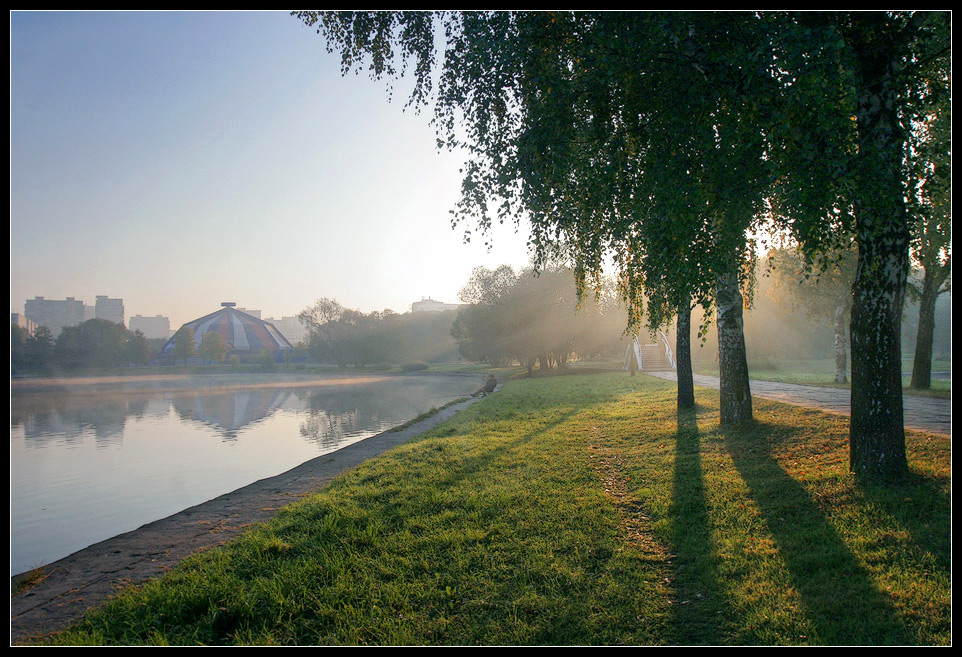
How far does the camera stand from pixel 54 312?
446 cm

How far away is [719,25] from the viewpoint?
4.57 metres

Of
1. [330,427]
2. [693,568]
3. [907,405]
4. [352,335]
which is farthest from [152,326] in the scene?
[352,335]

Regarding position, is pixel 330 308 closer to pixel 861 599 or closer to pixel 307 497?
pixel 307 497

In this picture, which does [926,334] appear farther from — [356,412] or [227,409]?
[227,409]

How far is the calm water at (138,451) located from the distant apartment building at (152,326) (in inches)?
50.9

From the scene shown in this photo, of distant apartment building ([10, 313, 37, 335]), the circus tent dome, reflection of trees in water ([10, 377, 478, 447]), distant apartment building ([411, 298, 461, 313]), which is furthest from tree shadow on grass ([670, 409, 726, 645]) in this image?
distant apartment building ([411, 298, 461, 313])

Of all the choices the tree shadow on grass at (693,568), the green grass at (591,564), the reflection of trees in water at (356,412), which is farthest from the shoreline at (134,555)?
the reflection of trees in water at (356,412)

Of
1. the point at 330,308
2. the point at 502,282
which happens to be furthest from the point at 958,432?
the point at 330,308

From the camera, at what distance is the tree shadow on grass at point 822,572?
9.23ft

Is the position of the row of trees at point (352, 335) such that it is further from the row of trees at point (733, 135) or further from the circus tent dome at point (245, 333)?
the row of trees at point (733, 135)

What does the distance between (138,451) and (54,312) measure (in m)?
8.30

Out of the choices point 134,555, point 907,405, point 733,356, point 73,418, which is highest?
point 733,356

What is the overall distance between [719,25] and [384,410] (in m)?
17.4

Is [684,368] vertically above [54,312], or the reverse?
[54,312]
